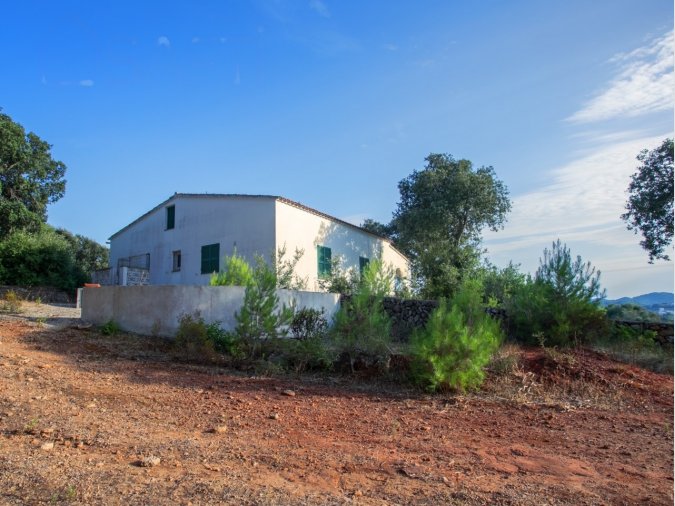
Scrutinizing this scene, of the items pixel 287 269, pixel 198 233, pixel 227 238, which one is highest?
pixel 198 233

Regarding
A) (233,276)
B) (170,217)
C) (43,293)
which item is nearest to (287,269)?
(233,276)

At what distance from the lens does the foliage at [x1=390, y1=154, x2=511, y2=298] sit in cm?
2491

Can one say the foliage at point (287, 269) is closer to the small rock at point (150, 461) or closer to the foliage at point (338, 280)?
the foliage at point (338, 280)

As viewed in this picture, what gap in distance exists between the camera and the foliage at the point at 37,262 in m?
21.9

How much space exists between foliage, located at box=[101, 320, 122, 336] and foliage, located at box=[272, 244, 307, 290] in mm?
5747

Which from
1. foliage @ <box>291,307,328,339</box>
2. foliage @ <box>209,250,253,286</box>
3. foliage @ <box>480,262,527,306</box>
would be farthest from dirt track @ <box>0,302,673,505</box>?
foliage @ <box>480,262,527,306</box>

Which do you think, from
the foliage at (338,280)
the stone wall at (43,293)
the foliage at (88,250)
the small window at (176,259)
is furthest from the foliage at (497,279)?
the foliage at (88,250)

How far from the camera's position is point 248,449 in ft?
15.5

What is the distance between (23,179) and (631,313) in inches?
962

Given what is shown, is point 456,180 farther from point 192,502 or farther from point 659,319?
point 192,502

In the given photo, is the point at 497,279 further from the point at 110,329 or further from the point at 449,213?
the point at 110,329

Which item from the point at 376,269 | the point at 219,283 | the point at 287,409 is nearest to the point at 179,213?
the point at 219,283

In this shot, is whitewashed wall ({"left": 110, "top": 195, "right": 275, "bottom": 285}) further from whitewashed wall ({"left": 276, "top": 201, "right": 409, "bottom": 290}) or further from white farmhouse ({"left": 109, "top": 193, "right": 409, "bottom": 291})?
whitewashed wall ({"left": 276, "top": 201, "right": 409, "bottom": 290})

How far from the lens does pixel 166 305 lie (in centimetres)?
1148
